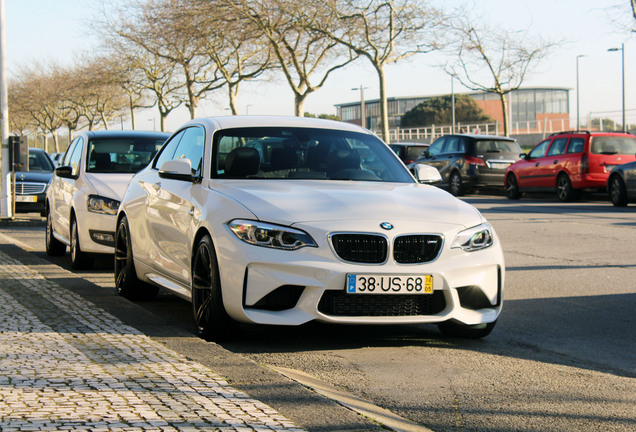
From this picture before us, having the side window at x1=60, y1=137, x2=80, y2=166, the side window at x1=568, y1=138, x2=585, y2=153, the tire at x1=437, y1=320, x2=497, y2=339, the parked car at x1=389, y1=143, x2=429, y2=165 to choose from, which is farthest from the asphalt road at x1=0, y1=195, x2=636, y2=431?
the parked car at x1=389, y1=143, x2=429, y2=165

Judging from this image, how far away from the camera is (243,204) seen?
5992mm

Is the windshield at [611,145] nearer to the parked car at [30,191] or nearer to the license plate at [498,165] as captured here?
the license plate at [498,165]

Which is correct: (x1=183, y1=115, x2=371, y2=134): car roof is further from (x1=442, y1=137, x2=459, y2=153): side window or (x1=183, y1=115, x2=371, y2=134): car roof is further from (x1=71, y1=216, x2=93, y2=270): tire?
(x1=442, y1=137, x2=459, y2=153): side window

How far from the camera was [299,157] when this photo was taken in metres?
7.09

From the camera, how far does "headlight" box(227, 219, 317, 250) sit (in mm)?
5719

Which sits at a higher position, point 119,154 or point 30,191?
point 119,154

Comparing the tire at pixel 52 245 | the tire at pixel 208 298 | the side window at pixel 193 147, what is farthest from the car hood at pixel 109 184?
the tire at pixel 208 298

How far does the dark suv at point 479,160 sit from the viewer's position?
2712 centimetres

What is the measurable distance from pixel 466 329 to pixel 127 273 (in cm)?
322

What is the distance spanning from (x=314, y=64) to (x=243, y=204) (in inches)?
1498

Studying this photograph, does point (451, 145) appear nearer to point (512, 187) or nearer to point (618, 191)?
point (512, 187)

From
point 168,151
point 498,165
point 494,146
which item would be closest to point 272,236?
point 168,151

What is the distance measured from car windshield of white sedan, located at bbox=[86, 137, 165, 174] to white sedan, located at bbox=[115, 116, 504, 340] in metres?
4.58

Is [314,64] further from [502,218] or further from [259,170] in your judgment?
[259,170]
